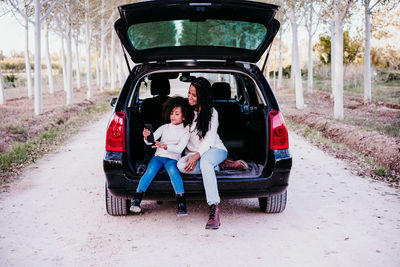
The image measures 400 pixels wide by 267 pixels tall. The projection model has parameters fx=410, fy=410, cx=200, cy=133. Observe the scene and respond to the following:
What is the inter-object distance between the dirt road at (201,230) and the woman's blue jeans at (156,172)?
445 mm

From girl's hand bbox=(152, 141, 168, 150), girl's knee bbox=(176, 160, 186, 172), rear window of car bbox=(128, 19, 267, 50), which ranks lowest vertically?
girl's knee bbox=(176, 160, 186, 172)

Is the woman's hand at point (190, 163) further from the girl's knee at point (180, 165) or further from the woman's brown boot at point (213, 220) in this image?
the woman's brown boot at point (213, 220)

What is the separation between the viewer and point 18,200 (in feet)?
17.0

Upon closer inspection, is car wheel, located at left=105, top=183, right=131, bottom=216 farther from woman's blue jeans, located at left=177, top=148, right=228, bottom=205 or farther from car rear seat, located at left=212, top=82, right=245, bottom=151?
car rear seat, located at left=212, top=82, right=245, bottom=151

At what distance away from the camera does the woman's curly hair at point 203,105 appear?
452cm

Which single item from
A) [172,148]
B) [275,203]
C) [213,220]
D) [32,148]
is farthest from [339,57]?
[213,220]

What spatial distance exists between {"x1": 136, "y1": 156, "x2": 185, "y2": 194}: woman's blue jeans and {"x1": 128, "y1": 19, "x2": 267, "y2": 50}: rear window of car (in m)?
1.38

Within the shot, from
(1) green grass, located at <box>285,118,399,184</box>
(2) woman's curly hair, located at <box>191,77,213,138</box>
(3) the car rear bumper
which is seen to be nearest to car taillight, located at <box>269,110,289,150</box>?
(3) the car rear bumper

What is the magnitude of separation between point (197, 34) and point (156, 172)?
5.30 feet

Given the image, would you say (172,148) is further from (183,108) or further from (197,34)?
(197,34)

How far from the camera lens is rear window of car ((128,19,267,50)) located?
14.4ft

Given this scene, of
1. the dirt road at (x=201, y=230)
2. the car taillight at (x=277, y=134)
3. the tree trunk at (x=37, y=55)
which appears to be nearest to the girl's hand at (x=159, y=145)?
the dirt road at (x=201, y=230)

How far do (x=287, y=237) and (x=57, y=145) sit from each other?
6.76 meters

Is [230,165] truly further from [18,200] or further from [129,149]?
[18,200]
